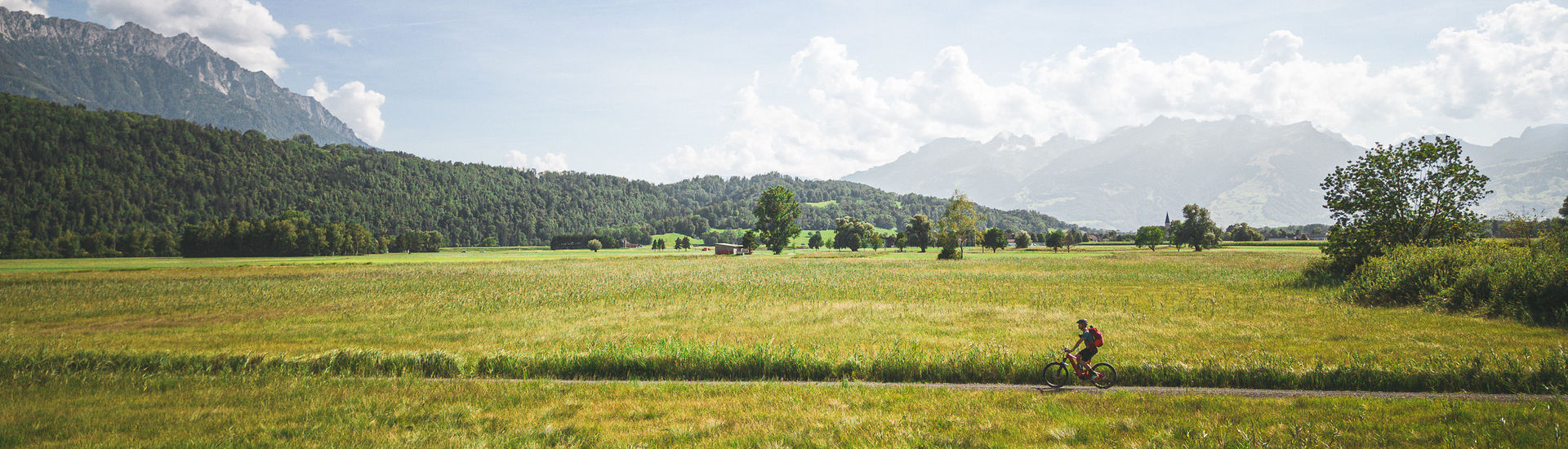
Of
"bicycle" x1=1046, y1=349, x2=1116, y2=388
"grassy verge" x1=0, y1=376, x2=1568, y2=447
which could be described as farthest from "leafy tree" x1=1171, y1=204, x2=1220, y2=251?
"grassy verge" x1=0, y1=376, x2=1568, y2=447

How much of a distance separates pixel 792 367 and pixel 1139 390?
784cm

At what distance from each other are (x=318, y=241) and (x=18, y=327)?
103 meters

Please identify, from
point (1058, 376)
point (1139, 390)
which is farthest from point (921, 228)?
point (1139, 390)

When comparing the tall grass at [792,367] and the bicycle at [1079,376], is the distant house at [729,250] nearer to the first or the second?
the tall grass at [792,367]

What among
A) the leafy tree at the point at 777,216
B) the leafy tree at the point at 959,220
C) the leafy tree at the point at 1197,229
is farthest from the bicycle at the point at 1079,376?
the leafy tree at the point at 1197,229

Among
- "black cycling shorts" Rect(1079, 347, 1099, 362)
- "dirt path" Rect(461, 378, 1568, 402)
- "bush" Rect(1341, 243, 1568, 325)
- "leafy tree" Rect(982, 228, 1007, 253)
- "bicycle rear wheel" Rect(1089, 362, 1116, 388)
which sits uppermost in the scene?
"leafy tree" Rect(982, 228, 1007, 253)

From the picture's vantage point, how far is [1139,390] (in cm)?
1239

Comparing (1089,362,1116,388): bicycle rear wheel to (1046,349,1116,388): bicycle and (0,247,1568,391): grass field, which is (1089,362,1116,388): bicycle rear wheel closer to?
(1046,349,1116,388): bicycle

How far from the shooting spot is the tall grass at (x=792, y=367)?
41.4 ft

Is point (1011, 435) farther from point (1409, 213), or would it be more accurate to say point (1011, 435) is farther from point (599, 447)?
point (1409, 213)

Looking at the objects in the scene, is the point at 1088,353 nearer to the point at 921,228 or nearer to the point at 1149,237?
the point at 921,228

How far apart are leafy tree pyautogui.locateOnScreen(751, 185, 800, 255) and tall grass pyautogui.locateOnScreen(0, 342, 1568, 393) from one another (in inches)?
3759

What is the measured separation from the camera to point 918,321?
76.5 feet

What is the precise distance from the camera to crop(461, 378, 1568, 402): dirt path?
11430 millimetres
